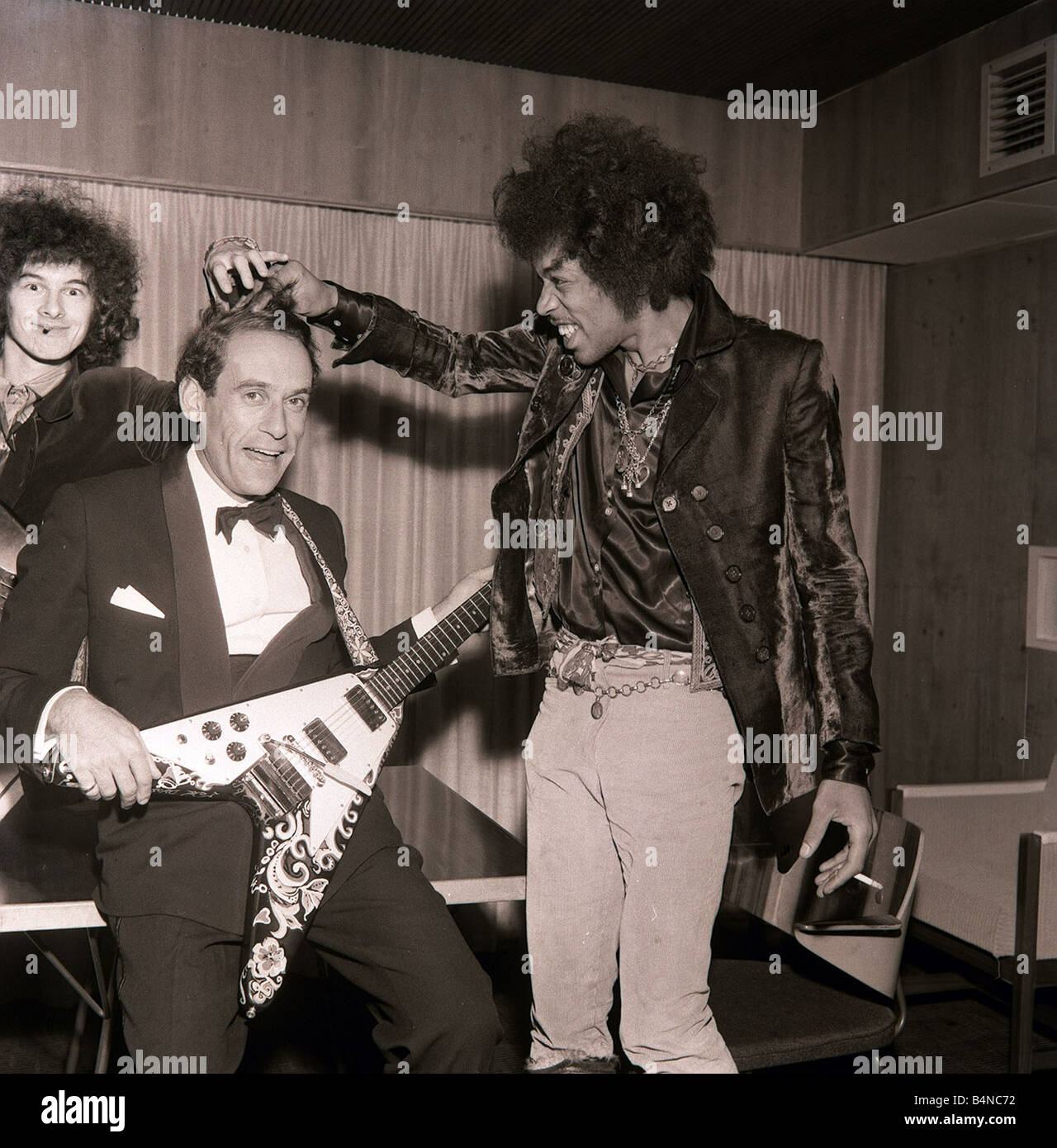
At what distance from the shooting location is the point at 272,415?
2072 millimetres

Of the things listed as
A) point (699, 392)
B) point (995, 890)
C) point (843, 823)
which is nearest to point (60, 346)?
point (699, 392)

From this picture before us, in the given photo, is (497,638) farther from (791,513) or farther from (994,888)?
(994,888)

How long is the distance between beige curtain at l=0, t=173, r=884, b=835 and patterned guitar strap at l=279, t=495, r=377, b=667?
61.3 inches

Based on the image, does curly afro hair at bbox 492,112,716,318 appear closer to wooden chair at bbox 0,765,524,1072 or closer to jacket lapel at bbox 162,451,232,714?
jacket lapel at bbox 162,451,232,714

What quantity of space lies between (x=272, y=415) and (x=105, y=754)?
63 centimetres

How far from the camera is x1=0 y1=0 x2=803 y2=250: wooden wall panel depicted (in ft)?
10.7

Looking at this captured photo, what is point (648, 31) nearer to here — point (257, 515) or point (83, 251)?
point (83, 251)

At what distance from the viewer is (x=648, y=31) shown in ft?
11.3

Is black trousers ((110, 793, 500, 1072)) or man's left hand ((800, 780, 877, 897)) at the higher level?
man's left hand ((800, 780, 877, 897))

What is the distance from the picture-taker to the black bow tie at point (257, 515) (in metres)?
2.09

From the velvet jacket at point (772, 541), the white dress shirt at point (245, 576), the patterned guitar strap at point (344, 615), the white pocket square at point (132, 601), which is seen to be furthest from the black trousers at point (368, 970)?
the velvet jacket at point (772, 541)

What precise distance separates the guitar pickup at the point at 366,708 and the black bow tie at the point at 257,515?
321mm

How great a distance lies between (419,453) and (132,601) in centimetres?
198

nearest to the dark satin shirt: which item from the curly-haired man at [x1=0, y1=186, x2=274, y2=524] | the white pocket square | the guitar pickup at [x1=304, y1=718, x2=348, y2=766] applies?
the guitar pickup at [x1=304, y1=718, x2=348, y2=766]
